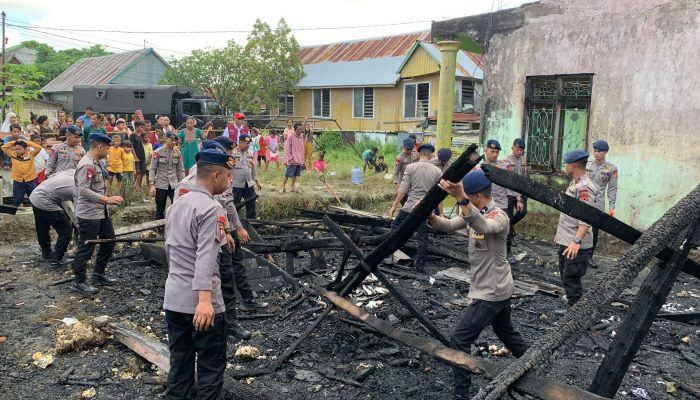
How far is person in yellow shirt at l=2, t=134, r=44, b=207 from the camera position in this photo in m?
8.66

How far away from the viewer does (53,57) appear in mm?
49500

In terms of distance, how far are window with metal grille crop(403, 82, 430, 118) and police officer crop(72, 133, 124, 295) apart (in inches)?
803

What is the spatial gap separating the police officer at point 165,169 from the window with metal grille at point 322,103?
21475 millimetres

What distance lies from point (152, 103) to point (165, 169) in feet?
54.1

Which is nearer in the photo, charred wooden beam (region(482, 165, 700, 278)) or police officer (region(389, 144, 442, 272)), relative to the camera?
charred wooden beam (region(482, 165, 700, 278))

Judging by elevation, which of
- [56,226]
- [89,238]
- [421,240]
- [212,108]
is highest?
[212,108]

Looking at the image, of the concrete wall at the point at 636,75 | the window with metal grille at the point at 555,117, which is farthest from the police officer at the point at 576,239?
the window with metal grille at the point at 555,117

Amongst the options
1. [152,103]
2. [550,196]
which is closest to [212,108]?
[152,103]

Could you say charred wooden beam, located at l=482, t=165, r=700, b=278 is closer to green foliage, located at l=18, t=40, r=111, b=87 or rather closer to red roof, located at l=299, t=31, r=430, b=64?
red roof, located at l=299, t=31, r=430, b=64

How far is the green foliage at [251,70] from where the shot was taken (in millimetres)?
28250

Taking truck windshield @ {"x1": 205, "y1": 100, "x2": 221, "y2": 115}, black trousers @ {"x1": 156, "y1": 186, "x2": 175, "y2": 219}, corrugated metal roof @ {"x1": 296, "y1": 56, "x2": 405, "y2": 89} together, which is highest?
corrugated metal roof @ {"x1": 296, "y1": 56, "x2": 405, "y2": 89}

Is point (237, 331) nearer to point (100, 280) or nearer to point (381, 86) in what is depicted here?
point (100, 280)

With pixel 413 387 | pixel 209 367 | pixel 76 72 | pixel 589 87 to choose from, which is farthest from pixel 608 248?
Result: pixel 76 72

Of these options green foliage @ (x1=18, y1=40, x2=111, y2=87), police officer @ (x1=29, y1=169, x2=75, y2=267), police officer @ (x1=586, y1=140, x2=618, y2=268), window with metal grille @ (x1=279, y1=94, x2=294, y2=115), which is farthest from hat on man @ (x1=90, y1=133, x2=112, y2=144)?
green foliage @ (x1=18, y1=40, x2=111, y2=87)
